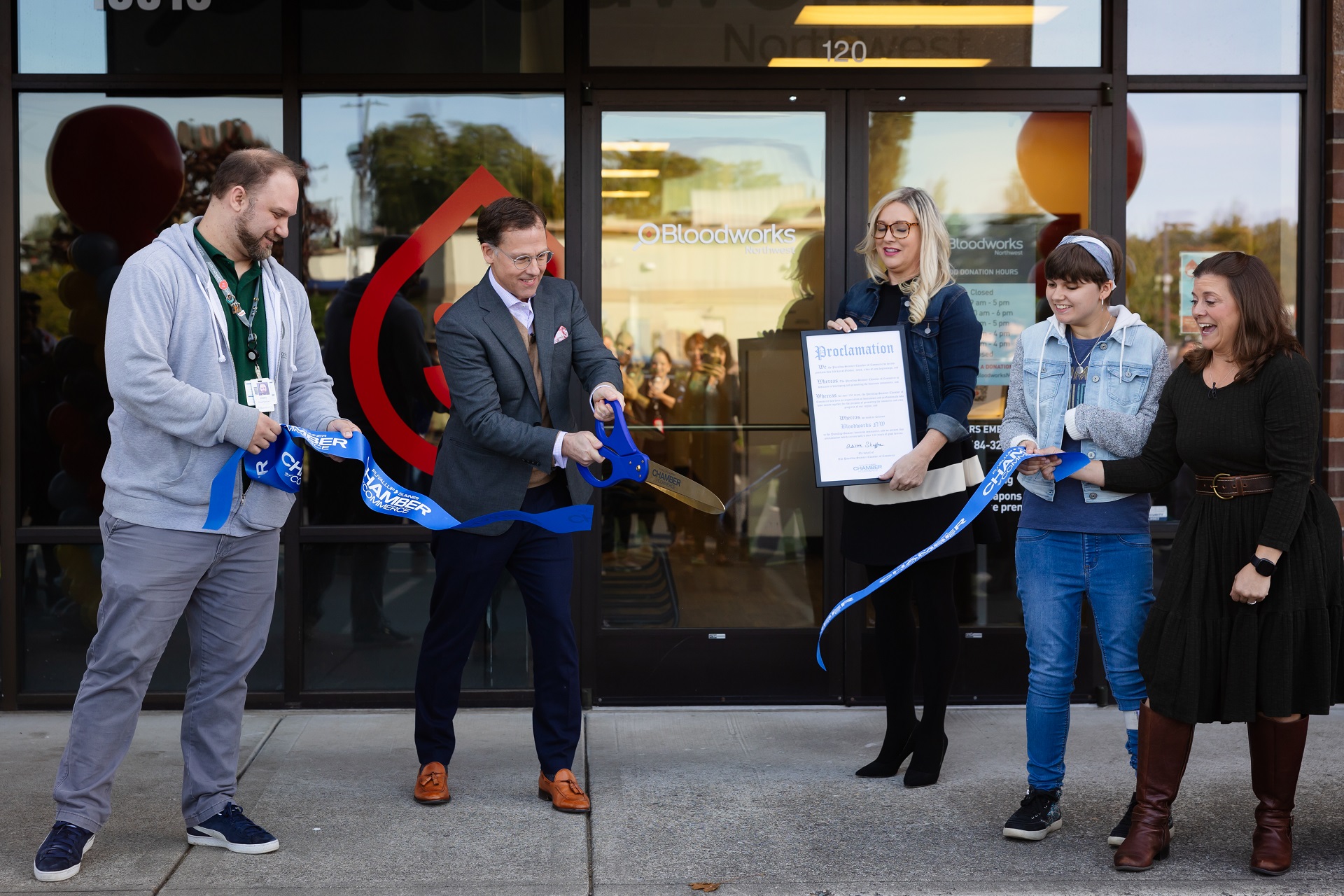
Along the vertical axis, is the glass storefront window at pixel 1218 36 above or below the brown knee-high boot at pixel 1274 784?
above

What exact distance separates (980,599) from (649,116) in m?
2.51

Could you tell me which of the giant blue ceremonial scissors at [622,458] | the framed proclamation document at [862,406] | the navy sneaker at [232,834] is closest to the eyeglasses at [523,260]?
the giant blue ceremonial scissors at [622,458]

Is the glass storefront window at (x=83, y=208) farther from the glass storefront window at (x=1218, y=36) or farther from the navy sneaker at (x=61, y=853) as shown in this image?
the glass storefront window at (x=1218, y=36)

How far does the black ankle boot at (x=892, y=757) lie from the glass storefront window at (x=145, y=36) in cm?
362

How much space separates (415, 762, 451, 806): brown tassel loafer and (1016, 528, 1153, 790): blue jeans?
1.87 meters

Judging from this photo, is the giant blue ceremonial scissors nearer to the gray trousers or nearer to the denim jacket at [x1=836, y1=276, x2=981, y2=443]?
the denim jacket at [x1=836, y1=276, x2=981, y2=443]

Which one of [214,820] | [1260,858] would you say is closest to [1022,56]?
[1260,858]

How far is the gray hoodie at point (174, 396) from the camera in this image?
3.38 meters

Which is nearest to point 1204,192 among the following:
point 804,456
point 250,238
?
point 804,456

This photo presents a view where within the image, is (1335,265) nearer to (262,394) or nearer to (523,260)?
(523,260)

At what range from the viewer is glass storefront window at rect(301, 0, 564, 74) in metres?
5.17

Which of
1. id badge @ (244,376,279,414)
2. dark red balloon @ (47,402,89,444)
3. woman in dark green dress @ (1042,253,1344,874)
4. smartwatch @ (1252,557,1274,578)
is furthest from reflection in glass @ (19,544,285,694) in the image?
smartwatch @ (1252,557,1274,578)

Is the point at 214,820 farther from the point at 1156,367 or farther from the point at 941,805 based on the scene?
the point at 1156,367

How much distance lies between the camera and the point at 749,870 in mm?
3508
